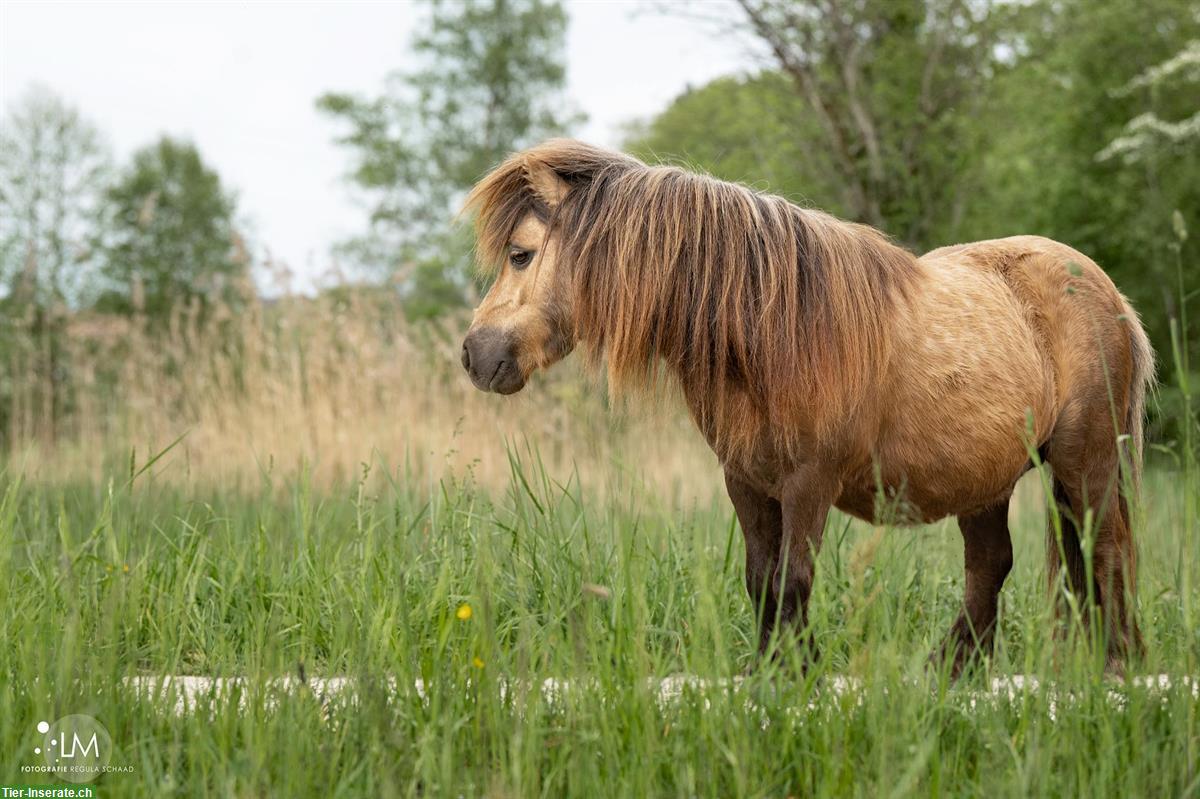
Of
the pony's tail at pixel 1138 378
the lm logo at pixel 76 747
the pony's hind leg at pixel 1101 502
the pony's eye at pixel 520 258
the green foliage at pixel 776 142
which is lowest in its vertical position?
the lm logo at pixel 76 747

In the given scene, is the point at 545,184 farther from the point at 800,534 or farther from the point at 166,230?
the point at 166,230

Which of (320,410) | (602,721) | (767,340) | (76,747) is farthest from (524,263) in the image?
(320,410)

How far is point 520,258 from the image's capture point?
3.07m

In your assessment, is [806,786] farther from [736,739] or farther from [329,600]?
[329,600]

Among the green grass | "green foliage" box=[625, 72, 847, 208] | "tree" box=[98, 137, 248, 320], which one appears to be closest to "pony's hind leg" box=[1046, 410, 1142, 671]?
the green grass

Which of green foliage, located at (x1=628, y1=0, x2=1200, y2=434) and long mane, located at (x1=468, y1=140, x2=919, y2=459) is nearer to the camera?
long mane, located at (x1=468, y1=140, x2=919, y2=459)

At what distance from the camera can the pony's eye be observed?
10.0ft

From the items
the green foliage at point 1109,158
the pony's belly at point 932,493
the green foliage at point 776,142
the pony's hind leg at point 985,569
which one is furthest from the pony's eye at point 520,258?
the green foliage at point 1109,158

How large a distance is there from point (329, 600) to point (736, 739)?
66.0 inches

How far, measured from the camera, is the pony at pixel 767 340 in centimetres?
295

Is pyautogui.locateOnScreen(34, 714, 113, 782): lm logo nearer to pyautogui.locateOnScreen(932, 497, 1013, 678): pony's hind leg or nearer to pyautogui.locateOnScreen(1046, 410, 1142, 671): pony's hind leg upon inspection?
pyautogui.locateOnScreen(932, 497, 1013, 678): pony's hind leg

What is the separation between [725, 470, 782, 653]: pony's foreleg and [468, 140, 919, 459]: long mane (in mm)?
185

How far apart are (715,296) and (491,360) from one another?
66cm

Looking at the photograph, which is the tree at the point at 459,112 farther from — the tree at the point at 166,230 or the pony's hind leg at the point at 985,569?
the pony's hind leg at the point at 985,569
